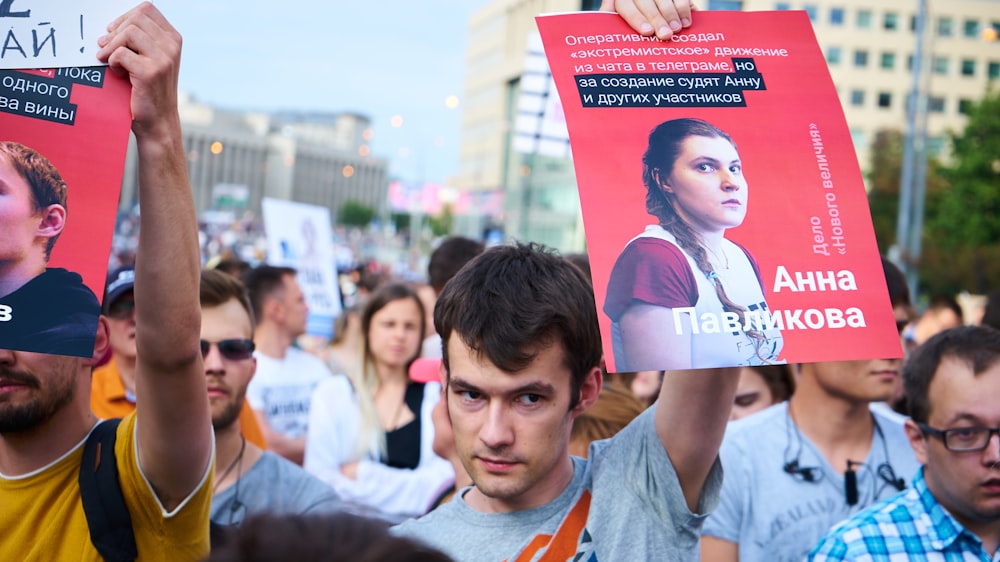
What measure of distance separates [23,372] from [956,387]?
2.49m

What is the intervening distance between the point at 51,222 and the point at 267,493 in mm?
1624

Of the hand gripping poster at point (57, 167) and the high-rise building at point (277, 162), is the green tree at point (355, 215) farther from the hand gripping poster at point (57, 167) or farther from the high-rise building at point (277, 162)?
the hand gripping poster at point (57, 167)

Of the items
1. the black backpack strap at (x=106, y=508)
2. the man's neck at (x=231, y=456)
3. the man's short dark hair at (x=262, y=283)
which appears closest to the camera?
the black backpack strap at (x=106, y=508)

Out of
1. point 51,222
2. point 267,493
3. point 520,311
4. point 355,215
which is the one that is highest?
point 51,222

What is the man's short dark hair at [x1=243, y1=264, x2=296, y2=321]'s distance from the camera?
704 cm

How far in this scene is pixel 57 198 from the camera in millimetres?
2287

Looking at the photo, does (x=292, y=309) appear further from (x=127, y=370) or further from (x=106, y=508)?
(x=106, y=508)

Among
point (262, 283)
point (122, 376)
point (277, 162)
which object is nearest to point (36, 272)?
point (122, 376)

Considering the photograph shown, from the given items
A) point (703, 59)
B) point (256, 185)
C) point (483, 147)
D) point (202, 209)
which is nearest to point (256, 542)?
point (703, 59)

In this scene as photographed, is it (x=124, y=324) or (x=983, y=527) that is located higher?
(x=124, y=324)

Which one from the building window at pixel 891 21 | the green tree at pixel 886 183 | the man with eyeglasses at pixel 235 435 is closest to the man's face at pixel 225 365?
the man with eyeglasses at pixel 235 435

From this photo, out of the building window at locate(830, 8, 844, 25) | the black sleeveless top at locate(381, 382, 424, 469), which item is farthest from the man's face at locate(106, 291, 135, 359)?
the building window at locate(830, 8, 844, 25)

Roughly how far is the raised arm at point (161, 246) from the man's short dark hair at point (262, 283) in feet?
14.9

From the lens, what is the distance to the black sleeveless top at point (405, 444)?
17.7ft
